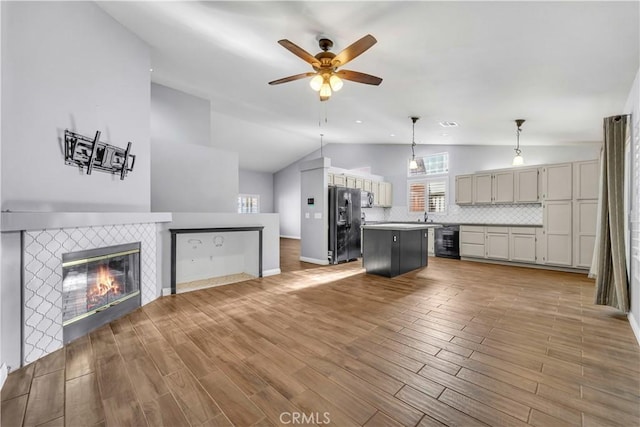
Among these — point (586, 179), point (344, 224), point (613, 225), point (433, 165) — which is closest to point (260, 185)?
point (344, 224)

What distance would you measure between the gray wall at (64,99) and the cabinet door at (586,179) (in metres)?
7.46

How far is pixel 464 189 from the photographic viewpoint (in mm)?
6785

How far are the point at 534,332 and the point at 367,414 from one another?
2.07 meters

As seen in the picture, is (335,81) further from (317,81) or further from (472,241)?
(472,241)

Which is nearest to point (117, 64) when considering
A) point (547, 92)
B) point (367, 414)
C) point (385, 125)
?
point (367, 414)

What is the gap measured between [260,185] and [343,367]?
11.2m

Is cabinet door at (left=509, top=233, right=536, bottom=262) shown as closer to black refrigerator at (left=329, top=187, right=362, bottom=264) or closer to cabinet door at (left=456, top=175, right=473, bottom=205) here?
cabinet door at (left=456, top=175, right=473, bottom=205)

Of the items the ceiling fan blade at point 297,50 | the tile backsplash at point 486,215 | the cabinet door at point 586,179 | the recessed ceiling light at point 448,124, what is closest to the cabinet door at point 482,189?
the tile backsplash at point 486,215

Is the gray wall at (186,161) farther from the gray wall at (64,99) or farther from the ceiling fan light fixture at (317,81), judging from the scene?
the ceiling fan light fixture at (317,81)

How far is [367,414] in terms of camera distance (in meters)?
1.51

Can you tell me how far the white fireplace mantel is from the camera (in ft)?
6.33

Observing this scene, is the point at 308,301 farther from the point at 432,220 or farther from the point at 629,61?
the point at 432,220

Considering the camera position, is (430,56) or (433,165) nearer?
(430,56)

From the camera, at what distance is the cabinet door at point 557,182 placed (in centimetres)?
526
